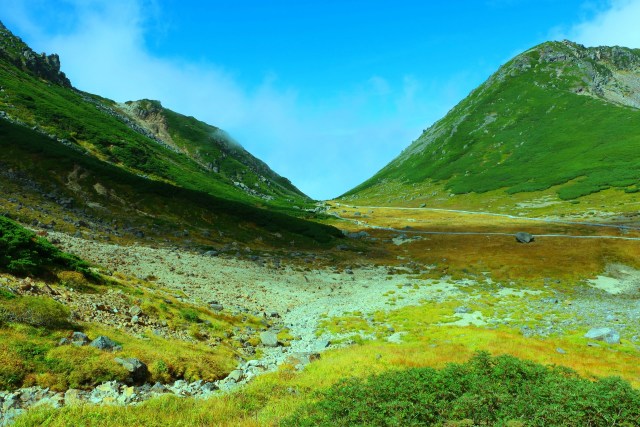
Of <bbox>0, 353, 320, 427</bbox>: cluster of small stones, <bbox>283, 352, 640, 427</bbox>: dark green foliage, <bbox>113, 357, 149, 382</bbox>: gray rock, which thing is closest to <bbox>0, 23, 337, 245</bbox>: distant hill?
<bbox>113, 357, 149, 382</bbox>: gray rock

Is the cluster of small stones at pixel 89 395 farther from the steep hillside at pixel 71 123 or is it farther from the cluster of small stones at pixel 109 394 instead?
the steep hillside at pixel 71 123

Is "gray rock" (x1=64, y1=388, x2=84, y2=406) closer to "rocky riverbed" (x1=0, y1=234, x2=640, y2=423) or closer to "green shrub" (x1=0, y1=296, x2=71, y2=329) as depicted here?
"rocky riverbed" (x1=0, y1=234, x2=640, y2=423)

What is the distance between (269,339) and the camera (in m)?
21.9

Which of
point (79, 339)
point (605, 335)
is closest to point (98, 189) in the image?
point (79, 339)

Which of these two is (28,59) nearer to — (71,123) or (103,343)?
(71,123)

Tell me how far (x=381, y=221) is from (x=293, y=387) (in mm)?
90182

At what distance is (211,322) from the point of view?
73.3ft

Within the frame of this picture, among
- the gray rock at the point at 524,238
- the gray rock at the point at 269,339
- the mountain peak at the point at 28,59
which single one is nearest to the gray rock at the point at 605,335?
the gray rock at the point at 269,339

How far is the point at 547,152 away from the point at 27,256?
569 feet

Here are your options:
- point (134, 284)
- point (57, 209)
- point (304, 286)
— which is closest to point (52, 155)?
point (57, 209)

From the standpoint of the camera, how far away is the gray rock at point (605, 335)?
22344 mm

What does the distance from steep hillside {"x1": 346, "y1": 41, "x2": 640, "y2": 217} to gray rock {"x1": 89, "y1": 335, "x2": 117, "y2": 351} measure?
112 meters

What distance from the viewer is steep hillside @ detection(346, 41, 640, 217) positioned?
384 ft

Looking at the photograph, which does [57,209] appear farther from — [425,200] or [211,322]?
[425,200]
